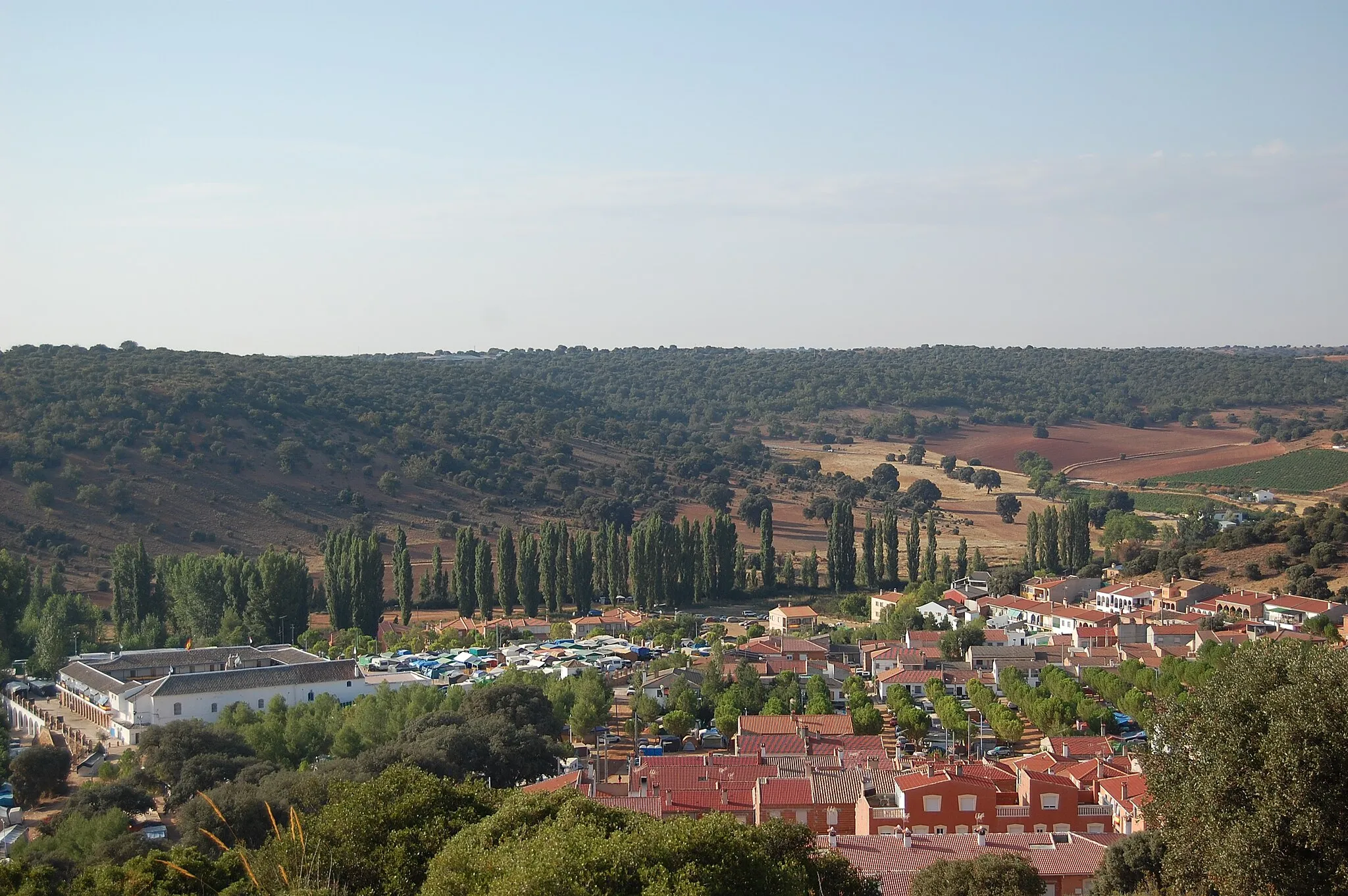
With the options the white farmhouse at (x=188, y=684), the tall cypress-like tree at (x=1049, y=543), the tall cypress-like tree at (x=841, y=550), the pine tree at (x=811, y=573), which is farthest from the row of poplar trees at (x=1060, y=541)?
the white farmhouse at (x=188, y=684)

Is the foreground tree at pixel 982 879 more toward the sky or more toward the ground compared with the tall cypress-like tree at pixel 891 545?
more toward the sky

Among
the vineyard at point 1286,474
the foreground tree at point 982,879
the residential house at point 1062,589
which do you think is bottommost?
the residential house at point 1062,589

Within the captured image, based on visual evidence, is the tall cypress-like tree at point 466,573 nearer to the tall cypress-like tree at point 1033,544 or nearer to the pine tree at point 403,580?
the pine tree at point 403,580

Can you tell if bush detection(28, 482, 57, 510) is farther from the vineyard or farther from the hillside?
the vineyard

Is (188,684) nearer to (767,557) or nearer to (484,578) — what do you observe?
(484,578)

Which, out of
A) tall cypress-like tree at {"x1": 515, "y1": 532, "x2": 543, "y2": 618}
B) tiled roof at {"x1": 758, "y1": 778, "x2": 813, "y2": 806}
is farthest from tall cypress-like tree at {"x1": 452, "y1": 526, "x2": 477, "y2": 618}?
tiled roof at {"x1": 758, "y1": 778, "x2": 813, "y2": 806}

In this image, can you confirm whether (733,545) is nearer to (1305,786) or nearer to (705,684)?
(705,684)
